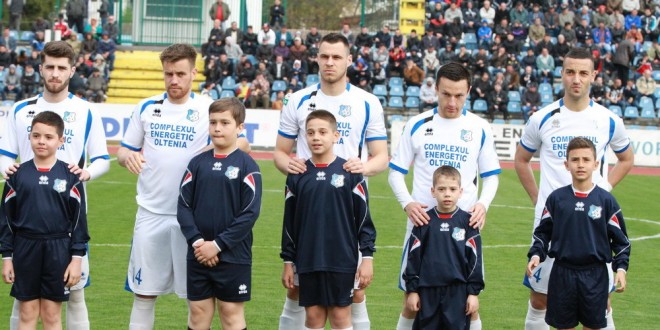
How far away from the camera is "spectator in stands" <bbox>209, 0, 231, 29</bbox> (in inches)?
1403

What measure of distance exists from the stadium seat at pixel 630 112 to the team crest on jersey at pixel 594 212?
25.7 meters

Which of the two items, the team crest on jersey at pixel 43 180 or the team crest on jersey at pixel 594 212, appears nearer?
the team crest on jersey at pixel 43 180

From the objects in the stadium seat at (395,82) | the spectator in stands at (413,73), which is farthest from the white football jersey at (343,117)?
the stadium seat at (395,82)

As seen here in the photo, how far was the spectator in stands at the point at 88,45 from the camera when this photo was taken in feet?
113

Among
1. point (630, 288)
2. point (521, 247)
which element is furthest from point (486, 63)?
point (630, 288)

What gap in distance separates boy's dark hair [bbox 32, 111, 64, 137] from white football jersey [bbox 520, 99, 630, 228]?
11.6 feet

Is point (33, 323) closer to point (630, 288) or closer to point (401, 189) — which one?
point (401, 189)

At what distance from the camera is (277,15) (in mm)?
36188

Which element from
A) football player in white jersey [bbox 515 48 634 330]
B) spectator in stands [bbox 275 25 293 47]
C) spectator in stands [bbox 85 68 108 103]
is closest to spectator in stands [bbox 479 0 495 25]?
spectator in stands [bbox 275 25 293 47]

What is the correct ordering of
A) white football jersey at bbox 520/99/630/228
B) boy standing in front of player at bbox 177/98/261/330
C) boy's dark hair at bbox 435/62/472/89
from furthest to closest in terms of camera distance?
white football jersey at bbox 520/99/630/228
boy's dark hair at bbox 435/62/472/89
boy standing in front of player at bbox 177/98/261/330

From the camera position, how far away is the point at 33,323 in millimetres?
7023

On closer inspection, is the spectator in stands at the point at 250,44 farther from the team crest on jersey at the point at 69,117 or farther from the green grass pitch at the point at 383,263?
the team crest on jersey at the point at 69,117

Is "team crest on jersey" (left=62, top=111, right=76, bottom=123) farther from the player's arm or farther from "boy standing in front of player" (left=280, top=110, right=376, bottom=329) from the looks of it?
the player's arm

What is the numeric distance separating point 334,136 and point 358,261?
0.95 metres
